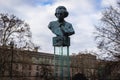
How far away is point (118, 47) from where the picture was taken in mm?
39219

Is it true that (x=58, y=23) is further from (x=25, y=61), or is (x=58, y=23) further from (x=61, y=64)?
(x=25, y=61)

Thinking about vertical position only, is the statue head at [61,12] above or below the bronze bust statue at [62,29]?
above

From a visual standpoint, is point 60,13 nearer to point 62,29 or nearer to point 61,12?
point 61,12

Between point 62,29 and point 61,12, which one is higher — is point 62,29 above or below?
below

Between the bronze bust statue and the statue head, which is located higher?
the statue head

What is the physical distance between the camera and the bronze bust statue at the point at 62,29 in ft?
48.3

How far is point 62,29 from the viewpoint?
48.4 ft

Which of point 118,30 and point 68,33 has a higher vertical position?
point 118,30

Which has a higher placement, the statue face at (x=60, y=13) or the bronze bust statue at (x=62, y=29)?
the statue face at (x=60, y=13)

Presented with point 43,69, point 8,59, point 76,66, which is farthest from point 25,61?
point 76,66

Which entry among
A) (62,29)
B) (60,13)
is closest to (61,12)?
(60,13)

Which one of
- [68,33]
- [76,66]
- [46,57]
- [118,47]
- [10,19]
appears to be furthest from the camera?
[46,57]

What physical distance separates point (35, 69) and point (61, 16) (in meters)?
75.5

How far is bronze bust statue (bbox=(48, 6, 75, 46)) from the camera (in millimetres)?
14711
